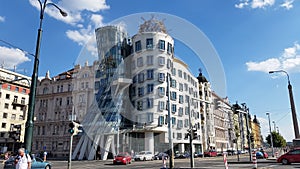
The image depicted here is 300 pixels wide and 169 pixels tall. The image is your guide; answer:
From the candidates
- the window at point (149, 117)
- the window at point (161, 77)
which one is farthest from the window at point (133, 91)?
the window at point (149, 117)

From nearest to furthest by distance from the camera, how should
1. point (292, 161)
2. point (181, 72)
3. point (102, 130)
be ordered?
1. point (292, 161)
2. point (102, 130)
3. point (181, 72)

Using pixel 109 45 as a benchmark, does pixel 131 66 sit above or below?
below

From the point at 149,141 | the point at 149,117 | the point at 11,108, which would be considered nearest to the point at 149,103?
the point at 149,117

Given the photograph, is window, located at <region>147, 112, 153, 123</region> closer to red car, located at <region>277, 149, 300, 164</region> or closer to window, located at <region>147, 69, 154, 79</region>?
window, located at <region>147, 69, 154, 79</region>

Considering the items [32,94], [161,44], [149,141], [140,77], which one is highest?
[161,44]

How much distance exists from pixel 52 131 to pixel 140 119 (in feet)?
87.9

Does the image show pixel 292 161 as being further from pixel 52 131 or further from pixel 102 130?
pixel 52 131

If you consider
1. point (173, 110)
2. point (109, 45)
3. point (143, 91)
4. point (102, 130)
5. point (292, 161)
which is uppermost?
point (109, 45)

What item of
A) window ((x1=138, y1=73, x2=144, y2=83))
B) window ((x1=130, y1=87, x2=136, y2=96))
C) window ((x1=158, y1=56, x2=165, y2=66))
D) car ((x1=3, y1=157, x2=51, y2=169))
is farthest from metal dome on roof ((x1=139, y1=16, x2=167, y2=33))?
car ((x1=3, y1=157, x2=51, y2=169))

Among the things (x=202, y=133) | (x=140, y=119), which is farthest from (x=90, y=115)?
(x=202, y=133)

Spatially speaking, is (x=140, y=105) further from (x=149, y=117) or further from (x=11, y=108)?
(x=11, y=108)

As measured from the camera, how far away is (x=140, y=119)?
48750 millimetres

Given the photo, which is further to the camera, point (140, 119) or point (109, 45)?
point (109, 45)

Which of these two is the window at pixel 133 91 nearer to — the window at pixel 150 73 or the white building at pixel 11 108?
the window at pixel 150 73
